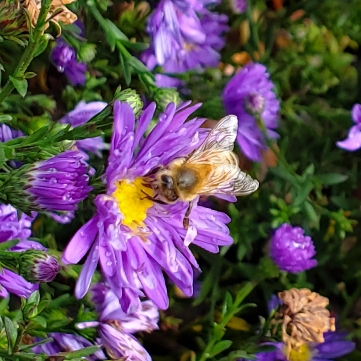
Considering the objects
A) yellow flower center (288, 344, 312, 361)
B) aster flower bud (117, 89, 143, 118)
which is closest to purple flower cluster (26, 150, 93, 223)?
aster flower bud (117, 89, 143, 118)

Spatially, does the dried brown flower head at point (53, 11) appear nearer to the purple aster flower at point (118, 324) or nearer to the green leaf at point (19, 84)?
the green leaf at point (19, 84)

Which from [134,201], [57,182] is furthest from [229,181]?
[57,182]

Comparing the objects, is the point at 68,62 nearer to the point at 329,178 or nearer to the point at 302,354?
the point at 329,178

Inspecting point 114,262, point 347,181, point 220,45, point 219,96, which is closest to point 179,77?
point 219,96

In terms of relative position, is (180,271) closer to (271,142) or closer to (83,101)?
(83,101)

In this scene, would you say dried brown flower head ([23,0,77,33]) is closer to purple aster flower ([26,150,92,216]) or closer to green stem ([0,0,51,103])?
green stem ([0,0,51,103])
